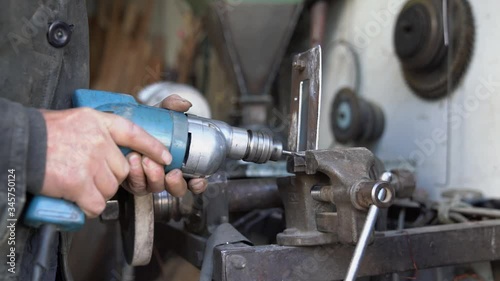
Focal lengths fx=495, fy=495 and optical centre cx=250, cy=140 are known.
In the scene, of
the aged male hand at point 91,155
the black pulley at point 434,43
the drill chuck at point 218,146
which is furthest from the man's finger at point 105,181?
the black pulley at point 434,43

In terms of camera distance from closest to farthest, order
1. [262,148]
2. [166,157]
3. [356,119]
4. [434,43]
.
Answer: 1. [166,157]
2. [262,148]
3. [434,43]
4. [356,119]

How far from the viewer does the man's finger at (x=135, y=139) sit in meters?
0.59

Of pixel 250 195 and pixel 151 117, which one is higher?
pixel 151 117

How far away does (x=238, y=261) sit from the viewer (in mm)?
656

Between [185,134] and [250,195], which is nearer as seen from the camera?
[185,134]

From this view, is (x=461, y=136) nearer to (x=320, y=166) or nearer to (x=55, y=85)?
(x=320, y=166)

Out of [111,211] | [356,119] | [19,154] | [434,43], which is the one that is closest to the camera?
[19,154]

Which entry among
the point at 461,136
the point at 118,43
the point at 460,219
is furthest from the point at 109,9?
the point at 460,219

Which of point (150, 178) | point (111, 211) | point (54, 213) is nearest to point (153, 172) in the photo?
point (150, 178)

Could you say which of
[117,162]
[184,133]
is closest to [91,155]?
[117,162]

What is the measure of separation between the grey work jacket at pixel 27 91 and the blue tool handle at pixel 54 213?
0.04 feet

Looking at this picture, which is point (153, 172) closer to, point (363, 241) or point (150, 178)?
point (150, 178)

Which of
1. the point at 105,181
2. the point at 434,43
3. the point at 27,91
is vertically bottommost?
the point at 105,181

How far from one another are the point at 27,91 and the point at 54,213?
0.61 feet
